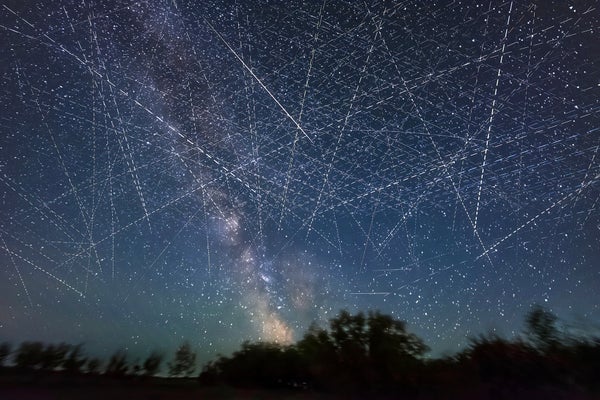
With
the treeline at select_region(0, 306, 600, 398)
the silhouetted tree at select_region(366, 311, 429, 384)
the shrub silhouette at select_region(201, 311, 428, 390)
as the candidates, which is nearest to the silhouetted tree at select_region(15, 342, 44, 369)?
the treeline at select_region(0, 306, 600, 398)

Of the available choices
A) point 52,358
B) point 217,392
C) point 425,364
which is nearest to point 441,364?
point 425,364

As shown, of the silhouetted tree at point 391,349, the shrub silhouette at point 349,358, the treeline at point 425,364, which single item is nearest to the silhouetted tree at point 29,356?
the treeline at point 425,364

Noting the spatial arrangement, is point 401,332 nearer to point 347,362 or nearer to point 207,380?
point 347,362

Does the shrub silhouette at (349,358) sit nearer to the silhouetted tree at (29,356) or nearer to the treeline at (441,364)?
the treeline at (441,364)

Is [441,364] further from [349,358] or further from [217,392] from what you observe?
[217,392]

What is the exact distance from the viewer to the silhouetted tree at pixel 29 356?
727 inches

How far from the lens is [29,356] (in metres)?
18.7

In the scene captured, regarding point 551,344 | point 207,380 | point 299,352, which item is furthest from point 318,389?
point 551,344

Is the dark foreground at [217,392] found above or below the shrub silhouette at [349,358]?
below

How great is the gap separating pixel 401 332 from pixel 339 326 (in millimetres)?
2265

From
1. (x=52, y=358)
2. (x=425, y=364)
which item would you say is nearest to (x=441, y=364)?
(x=425, y=364)

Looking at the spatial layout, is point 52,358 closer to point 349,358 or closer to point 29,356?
point 29,356

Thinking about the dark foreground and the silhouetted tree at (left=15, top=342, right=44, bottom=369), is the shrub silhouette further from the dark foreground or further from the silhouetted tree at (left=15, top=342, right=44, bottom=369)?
the silhouetted tree at (left=15, top=342, right=44, bottom=369)

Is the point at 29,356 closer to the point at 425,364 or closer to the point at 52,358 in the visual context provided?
the point at 52,358
